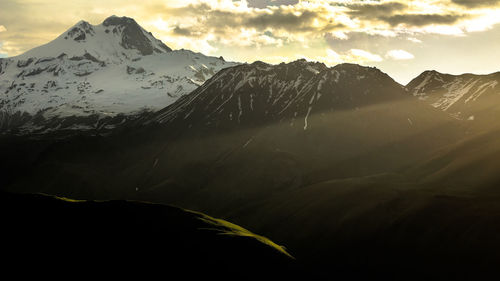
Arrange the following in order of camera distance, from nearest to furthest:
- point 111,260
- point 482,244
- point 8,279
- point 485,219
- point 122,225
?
point 8,279, point 111,260, point 122,225, point 482,244, point 485,219

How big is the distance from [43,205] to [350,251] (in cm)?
10580

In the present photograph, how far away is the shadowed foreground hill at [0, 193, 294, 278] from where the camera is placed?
103062 mm

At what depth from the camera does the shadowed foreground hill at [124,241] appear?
10306 cm

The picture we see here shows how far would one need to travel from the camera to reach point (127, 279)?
96.3 metres

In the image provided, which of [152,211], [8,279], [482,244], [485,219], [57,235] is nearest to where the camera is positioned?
[8,279]

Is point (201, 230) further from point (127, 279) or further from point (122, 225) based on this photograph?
point (127, 279)

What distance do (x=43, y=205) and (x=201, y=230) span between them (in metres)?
36.4

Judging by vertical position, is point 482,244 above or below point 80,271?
below

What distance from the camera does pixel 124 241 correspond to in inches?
4510

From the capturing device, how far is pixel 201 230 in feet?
419

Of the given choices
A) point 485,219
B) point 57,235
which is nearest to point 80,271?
point 57,235

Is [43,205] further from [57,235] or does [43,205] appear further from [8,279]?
[8,279]

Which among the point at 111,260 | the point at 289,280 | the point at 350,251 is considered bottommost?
the point at 350,251

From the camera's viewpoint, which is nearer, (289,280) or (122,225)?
(289,280)
